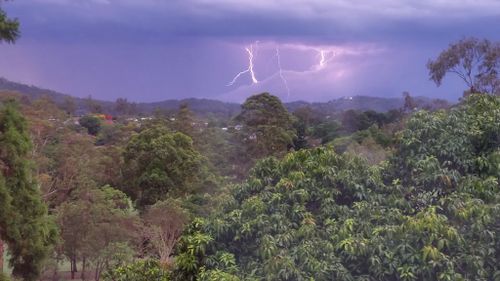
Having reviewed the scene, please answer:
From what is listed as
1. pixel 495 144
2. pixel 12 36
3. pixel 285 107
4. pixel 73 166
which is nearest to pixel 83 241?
pixel 73 166

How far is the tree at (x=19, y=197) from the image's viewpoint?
10461 millimetres

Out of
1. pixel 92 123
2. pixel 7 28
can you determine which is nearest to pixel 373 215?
pixel 7 28

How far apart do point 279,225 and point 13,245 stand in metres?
7.03

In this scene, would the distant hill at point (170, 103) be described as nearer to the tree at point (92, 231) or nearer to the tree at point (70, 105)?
the tree at point (70, 105)

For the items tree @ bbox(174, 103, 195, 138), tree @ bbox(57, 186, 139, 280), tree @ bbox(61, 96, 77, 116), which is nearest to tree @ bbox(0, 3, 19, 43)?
tree @ bbox(57, 186, 139, 280)

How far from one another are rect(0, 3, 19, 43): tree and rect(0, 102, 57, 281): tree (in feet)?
5.45

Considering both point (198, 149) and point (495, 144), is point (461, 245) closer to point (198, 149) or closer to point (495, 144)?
point (495, 144)

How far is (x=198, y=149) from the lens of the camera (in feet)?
77.6

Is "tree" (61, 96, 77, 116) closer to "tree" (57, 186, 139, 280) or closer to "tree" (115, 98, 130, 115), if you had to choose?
"tree" (115, 98, 130, 115)

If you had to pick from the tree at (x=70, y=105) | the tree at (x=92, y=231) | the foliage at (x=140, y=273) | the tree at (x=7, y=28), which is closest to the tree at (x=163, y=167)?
the tree at (x=92, y=231)

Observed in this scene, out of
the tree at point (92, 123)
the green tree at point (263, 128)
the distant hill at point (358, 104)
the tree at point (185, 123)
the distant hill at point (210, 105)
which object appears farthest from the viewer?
the tree at point (92, 123)

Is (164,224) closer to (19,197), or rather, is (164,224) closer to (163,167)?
(163,167)

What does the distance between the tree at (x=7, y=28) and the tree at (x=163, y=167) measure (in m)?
11.4

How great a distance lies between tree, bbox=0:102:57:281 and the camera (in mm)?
10461
